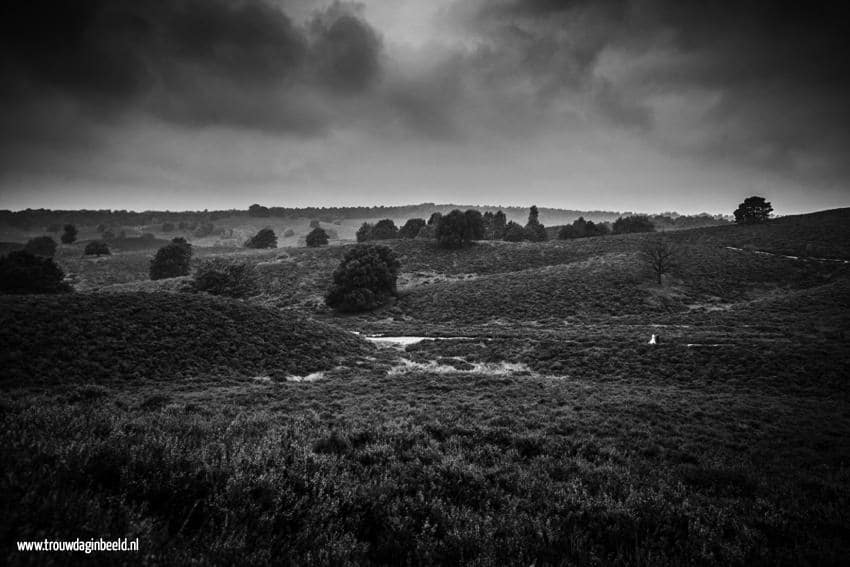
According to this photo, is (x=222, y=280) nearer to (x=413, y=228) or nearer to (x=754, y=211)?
(x=413, y=228)

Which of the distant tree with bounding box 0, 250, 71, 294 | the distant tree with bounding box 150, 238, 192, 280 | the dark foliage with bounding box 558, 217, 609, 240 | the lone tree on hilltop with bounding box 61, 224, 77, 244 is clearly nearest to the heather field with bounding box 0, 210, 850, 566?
the distant tree with bounding box 0, 250, 71, 294

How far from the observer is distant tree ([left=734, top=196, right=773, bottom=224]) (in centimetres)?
8450

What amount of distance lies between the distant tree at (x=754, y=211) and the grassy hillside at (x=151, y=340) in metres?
108

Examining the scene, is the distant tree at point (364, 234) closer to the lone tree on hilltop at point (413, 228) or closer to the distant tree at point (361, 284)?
the lone tree on hilltop at point (413, 228)

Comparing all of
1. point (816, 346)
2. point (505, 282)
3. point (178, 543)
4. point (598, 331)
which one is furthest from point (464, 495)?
point (505, 282)

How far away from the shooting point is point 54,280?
43.8 m

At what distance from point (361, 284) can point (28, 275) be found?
40.9 metres

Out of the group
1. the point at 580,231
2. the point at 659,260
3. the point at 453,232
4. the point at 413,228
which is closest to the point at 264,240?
the point at 413,228

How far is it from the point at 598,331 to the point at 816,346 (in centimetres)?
1285

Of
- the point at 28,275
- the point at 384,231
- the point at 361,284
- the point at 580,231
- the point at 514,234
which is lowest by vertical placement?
the point at 361,284

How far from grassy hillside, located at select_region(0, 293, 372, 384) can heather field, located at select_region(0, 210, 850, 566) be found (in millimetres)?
146

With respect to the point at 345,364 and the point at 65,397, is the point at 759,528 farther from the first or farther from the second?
the point at 345,364

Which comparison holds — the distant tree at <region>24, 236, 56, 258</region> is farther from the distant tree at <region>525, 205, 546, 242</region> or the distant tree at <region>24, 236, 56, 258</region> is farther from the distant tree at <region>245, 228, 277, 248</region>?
the distant tree at <region>525, 205, 546, 242</region>

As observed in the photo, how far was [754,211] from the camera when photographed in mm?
85125
